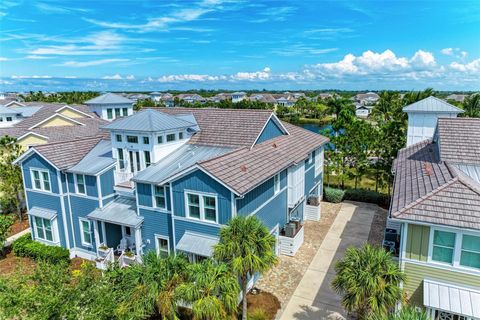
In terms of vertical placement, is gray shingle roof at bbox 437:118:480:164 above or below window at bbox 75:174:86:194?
above

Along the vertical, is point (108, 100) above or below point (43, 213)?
above

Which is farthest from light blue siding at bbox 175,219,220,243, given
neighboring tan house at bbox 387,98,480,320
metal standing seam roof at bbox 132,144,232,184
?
neighboring tan house at bbox 387,98,480,320

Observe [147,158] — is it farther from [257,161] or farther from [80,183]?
[257,161]

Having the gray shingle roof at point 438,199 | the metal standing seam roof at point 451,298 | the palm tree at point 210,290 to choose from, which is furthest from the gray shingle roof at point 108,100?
the metal standing seam roof at point 451,298

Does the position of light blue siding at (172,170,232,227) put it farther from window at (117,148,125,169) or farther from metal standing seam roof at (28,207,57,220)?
metal standing seam roof at (28,207,57,220)

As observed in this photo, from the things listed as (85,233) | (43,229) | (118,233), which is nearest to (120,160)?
(118,233)

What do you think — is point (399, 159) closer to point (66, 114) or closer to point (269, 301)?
point (269, 301)
